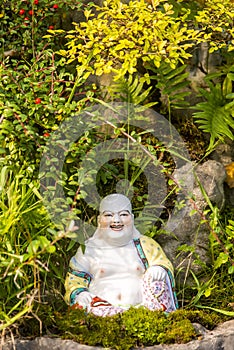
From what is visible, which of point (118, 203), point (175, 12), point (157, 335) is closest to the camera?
point (157, 335)

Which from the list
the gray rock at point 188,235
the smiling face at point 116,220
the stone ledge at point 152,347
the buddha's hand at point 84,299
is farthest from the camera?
the gray rock at point 188,235

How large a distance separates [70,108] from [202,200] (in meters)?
1.18

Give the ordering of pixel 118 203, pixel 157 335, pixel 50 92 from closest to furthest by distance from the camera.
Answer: pixel 157 335 → pixel 118 203 → pixel 50 92

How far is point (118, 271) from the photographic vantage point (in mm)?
4480

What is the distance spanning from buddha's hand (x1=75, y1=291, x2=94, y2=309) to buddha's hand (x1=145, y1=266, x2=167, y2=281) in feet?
1.25

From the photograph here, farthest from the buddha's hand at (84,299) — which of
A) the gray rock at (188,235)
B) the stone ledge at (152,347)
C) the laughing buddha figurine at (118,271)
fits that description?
the gray rock at (188,235)

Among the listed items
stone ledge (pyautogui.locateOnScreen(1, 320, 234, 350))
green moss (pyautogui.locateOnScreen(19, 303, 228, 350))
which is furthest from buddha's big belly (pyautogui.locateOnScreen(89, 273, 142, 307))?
stone ledge (pyautogui.locateOnScreen(1, 320, 234, 350))

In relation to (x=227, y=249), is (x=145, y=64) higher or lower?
higher

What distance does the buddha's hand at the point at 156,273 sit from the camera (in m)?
4.37

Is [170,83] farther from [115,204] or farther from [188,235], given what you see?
[115,204]

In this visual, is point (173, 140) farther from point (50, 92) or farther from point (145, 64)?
point (50, 92)

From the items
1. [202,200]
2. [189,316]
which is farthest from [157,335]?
[202,200]

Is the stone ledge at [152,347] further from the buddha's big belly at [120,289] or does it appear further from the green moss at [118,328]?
the buddha's big belly at [120,289]

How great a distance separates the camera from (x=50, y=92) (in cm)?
494
